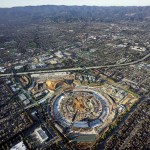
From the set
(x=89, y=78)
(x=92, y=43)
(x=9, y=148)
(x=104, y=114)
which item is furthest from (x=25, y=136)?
(x=92, y=43)

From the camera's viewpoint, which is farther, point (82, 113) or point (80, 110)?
point (80, 110)

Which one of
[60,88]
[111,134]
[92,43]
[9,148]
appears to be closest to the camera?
[9,148]

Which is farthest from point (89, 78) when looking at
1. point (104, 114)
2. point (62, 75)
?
point (104, 114)

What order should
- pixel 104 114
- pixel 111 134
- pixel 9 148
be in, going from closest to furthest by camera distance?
pixel 9 148 < pixel 111 134 < pixel 104 114

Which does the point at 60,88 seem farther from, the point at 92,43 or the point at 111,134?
the point at 92,43

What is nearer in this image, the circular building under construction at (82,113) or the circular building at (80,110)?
the circular building under construction at (82,113)

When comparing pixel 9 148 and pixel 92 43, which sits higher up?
pixel 9 148

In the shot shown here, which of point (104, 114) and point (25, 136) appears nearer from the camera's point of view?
point (25, 136)

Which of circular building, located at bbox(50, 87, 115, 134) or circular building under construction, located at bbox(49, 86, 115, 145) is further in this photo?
circular building, located at bbox(50, 87, 115, 134)

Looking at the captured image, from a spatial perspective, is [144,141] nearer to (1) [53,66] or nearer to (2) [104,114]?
(2) [104,114]
